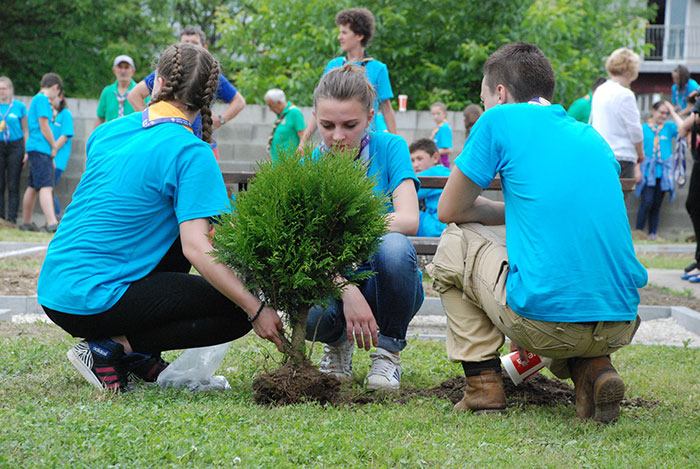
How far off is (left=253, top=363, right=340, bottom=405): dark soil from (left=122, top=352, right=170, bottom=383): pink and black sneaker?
75cm

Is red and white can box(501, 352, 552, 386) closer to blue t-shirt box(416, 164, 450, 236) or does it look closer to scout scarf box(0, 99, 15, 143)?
blue t-shirt box(416, 164, 450, 236)

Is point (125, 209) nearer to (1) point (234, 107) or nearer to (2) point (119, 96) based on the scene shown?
(1) point (234, 107)

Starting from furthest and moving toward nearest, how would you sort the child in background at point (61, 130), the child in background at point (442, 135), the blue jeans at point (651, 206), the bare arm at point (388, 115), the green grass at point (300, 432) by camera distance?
the blue jeans at point (651, 206), the child in background at point (442, 135), the child in background at point (61, 130), the bare arm at point (388, 115), the green grass at point (300, 432)

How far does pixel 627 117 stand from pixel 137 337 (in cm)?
575

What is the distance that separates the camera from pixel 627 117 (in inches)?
301

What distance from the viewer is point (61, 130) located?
12039 mm

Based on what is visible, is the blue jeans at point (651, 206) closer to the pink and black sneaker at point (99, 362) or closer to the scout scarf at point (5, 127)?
the scout scarf at point (5, 127)

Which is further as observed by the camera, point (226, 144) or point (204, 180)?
point (226, 144)

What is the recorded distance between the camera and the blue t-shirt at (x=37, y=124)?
11.4 meters

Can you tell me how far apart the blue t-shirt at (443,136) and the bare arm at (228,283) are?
30.6ft

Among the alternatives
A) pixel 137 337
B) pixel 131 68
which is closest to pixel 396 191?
pixel 137 337

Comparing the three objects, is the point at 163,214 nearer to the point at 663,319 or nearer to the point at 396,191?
the point at 396,191

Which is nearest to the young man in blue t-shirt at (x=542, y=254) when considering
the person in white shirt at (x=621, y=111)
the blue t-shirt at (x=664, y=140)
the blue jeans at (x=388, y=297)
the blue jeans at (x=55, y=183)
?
the blue jeans at (x=388, y=297)

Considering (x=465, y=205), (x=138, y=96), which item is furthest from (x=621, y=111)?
(x=465, y=205)
